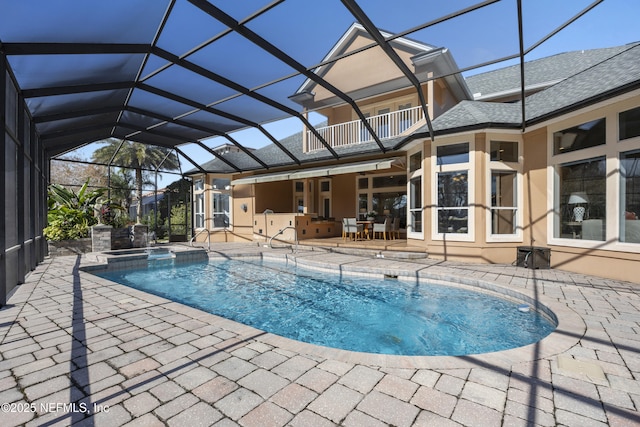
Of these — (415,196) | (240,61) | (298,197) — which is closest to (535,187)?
(415,196)

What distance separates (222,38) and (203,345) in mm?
6403

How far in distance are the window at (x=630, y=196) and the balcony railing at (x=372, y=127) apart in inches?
258

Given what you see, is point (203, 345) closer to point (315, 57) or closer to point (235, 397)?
point (235, 397)

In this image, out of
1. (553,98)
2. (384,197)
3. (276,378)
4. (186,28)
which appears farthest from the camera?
(384,197)

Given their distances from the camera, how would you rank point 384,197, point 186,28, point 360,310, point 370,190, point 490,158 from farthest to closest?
1. point 370,190
2. point 384,197
3. point 490,158
4. point 360,310
5. point 186,28

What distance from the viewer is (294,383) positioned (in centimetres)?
272

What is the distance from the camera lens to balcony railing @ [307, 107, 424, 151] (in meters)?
13.0

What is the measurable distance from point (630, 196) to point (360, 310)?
6560mm

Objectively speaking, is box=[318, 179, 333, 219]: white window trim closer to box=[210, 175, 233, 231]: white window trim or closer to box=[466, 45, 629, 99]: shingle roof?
box=[210, 175, 233, 231]: white window trim

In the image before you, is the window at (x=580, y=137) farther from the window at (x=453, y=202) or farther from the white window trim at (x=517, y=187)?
the window at (x=453, y=202)

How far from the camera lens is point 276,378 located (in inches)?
110

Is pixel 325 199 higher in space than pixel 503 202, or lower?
higher

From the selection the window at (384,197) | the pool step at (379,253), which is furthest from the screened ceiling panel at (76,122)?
the window at (384,197)

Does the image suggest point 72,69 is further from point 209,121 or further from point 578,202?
point 578,202
